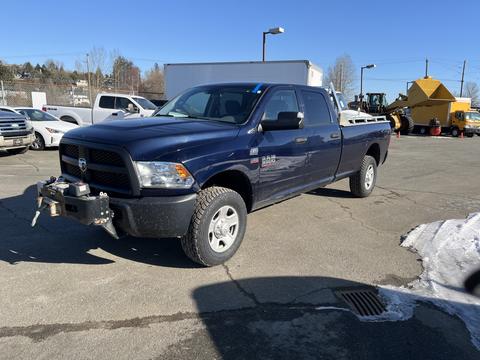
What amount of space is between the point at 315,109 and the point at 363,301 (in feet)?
9.64

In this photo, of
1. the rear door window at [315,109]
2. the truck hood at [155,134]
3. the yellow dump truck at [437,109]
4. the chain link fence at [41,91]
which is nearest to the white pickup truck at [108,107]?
the rear door window at [315,109]

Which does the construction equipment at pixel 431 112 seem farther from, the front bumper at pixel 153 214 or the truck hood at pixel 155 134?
the front bumper at pixel 153 214

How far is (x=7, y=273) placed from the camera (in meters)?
3.98

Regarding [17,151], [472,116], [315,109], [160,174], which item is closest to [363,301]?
[160,174]

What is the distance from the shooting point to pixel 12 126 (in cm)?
1113

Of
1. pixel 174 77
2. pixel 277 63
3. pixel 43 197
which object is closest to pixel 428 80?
pixel 277 63

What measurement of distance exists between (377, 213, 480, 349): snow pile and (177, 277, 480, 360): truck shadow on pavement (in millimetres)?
77

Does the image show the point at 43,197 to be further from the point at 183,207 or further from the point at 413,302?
the point at 413,302

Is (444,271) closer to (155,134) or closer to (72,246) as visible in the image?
(155,134)

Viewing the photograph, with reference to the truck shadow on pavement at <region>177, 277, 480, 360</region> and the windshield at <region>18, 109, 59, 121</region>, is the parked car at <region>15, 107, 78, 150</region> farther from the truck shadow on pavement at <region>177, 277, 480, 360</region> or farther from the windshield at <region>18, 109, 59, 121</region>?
the truck shadow on pavement at <region>177, 277, 480, 360</region>

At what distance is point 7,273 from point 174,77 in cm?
2005

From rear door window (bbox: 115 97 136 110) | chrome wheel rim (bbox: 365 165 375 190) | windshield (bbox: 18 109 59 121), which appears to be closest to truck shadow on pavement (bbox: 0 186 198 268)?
chrome wheel rim (bbox: 365 165 375 190)

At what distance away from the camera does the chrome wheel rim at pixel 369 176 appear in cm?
762

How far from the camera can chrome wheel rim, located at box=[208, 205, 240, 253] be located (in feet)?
13.7
